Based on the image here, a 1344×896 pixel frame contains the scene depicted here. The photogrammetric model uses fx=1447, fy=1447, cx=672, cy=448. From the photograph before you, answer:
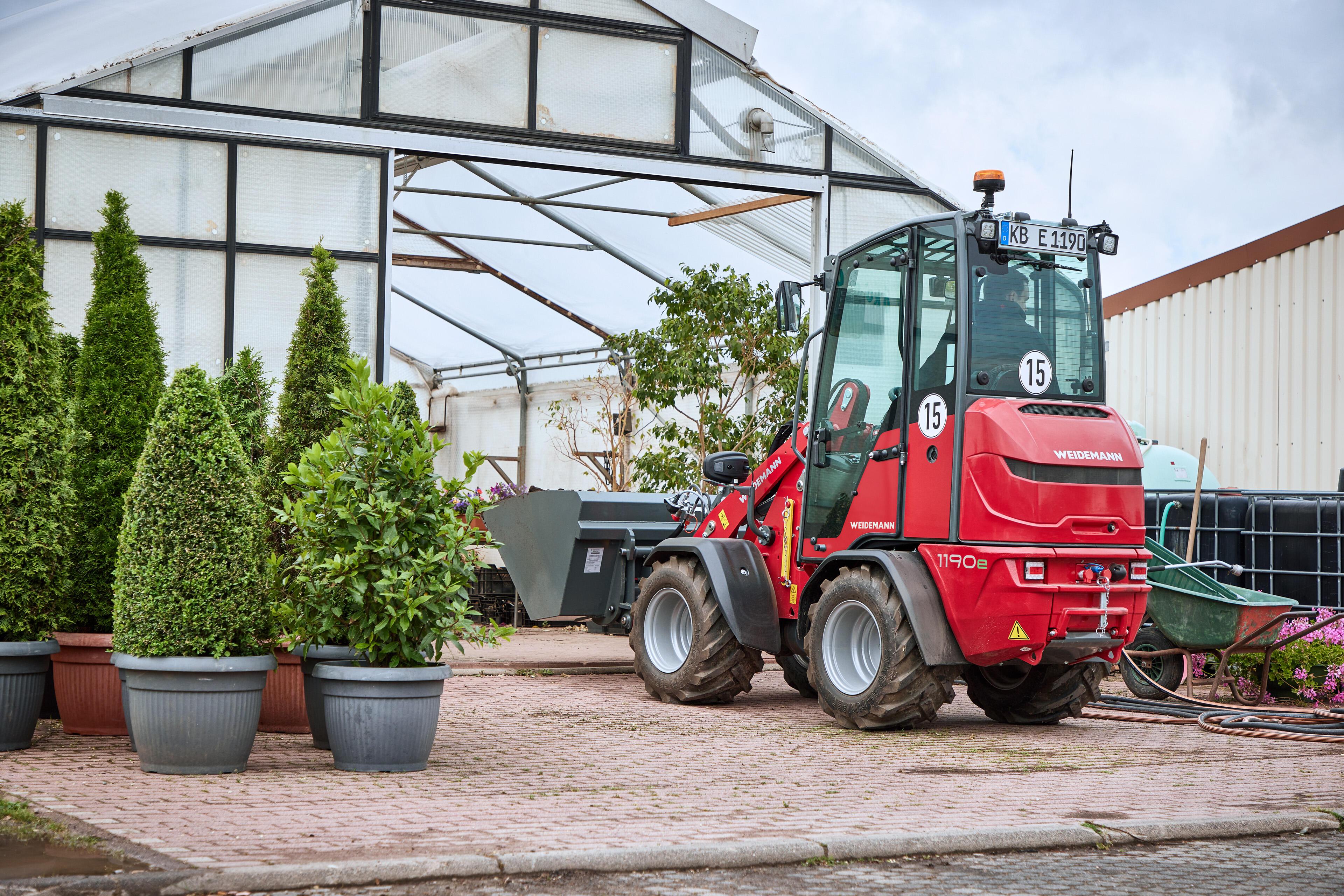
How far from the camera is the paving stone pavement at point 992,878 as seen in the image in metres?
4.28

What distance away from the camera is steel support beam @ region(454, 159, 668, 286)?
15773 millimetres

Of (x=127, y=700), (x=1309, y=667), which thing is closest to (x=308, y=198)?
(x=127, y=700)

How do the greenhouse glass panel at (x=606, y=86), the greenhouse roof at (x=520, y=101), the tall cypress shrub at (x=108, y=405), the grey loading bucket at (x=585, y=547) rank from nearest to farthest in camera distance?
the tall cypress shrub at (x=108, y=405) < the grey loading bucket at (x=585, y=547) < the greenhouse roof at (x=520, y=101) < the greenhouse glass panel at (x=606, y=86)

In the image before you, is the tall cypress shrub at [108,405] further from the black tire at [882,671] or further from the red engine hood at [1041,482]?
the red engine hood at [1041,482]

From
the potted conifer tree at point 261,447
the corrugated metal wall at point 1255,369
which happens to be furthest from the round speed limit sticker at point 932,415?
the corrugated metal wall at point 1255,369

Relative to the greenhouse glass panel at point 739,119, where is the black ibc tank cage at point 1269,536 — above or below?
below

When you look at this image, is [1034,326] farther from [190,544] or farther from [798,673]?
[190,544]

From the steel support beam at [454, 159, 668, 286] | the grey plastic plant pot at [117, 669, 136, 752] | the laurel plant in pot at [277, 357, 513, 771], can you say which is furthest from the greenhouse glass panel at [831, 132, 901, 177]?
the grey plastic plant pot at [117, 669, 136, 752]

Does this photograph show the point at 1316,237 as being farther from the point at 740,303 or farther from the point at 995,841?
the point at 995,841

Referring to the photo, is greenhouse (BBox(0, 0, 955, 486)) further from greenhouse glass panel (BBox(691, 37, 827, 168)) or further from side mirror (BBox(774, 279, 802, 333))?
side mirror (BBox(774, 279, 802, 333))

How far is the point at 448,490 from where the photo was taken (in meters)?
6.59

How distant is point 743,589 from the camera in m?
8.99

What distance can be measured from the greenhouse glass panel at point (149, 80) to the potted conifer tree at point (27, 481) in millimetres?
4938

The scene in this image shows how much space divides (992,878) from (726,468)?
5.18 meters
